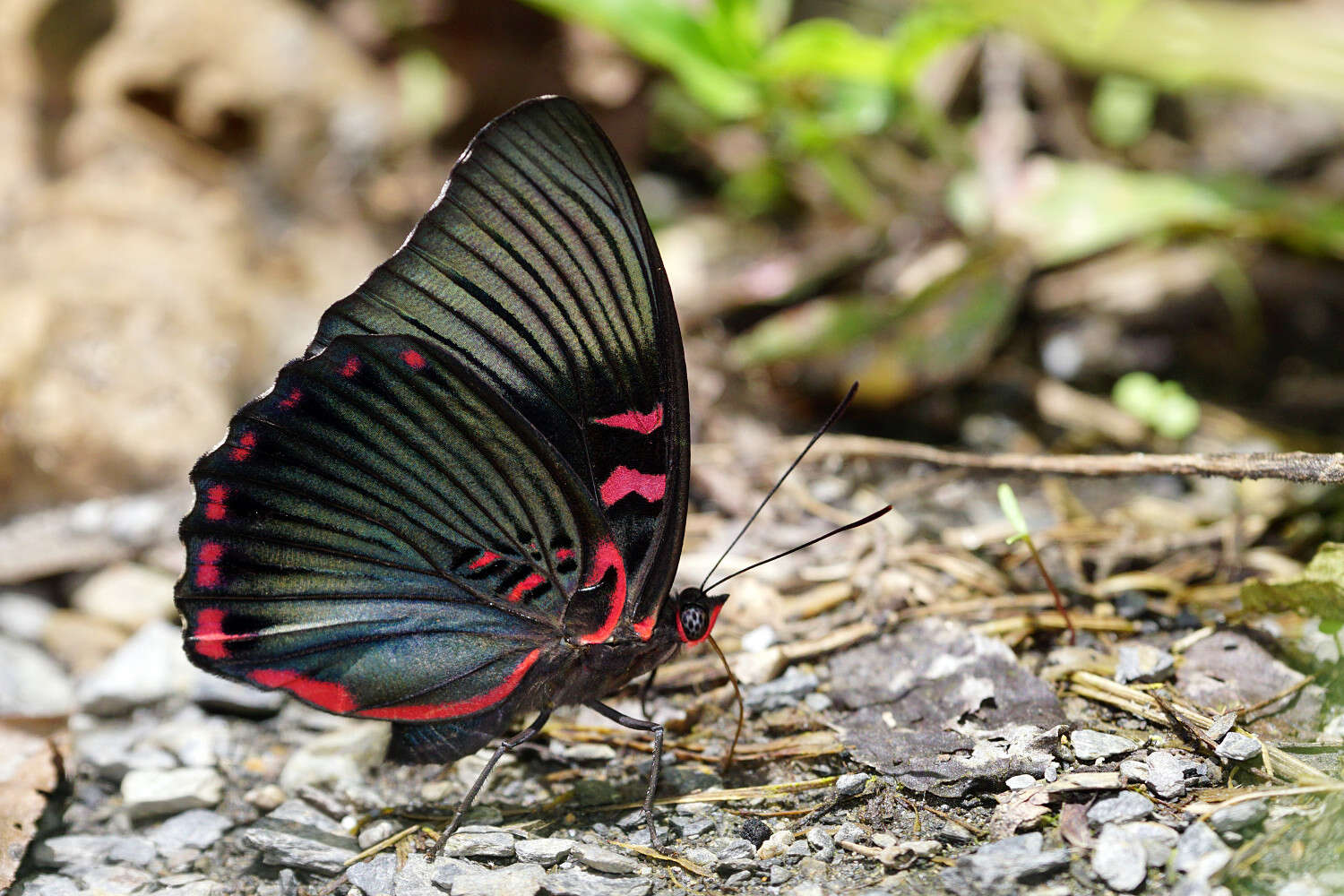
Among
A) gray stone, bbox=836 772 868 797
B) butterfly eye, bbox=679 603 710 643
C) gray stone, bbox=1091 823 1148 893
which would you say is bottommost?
gray stone, bbox=1091 823 1148 893

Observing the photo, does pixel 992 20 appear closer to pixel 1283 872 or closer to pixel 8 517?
pixel 1283 872

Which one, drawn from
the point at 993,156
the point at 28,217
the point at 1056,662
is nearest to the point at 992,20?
the point at 993,156

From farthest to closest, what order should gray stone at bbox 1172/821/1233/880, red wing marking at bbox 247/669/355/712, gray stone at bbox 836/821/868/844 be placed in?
1. red wing marking at bbox 247/669/355/712
2. gray stone at bbox 836/821/868/844
3. gray stone at bbox 1172/821/1233/880

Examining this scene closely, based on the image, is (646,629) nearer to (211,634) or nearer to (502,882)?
(502,882)

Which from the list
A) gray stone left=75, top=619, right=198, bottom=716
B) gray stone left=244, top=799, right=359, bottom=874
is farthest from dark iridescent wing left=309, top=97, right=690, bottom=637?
gray stone left=75, top=619, right=198, bottom=716

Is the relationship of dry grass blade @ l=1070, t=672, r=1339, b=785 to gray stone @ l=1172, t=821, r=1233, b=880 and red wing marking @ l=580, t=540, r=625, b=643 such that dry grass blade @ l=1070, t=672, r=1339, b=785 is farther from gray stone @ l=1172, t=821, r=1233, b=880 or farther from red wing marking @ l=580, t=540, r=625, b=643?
red wing marking @ l=580, t=540, r=625, b=643

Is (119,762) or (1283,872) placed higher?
(119,762)

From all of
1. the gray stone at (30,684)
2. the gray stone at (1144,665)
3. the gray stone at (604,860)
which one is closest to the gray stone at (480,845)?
the gray stone at (604,860)
